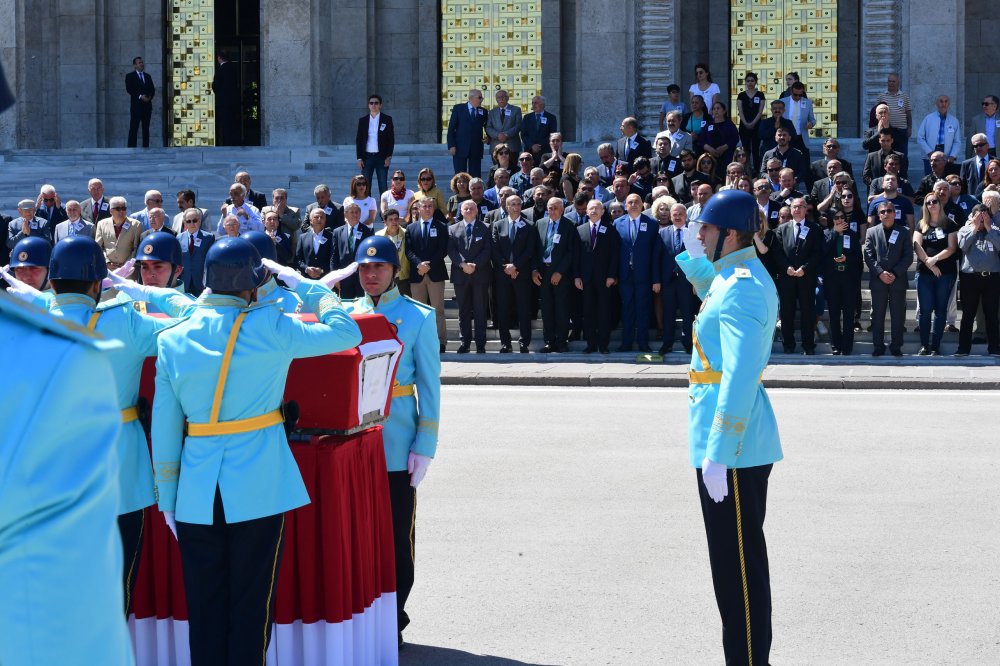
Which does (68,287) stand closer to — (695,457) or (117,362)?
(117,362)

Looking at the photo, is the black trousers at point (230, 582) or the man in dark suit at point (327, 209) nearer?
the black trousers at point (230, 582)

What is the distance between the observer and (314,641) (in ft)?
19.4

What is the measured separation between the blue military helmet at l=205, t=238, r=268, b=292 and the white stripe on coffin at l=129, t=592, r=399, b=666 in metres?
1.45

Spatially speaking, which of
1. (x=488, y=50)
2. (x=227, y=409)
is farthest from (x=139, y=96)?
(x=227, y=409)

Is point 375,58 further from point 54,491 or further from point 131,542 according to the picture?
point 54,491

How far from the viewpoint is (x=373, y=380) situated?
6.17 metres

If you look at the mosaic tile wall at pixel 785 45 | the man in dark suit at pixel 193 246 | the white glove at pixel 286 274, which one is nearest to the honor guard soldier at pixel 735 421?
the white glove at pixel 286 274

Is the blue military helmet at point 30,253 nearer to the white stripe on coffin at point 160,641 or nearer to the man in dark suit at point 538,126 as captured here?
the white stripe on coffin at point 160,641

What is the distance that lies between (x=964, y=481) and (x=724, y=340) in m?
5.70

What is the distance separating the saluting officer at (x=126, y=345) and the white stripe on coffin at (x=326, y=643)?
25.6 inches

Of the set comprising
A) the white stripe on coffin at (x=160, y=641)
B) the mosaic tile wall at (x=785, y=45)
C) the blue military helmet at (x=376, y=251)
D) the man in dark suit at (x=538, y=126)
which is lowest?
the white stripe on coffin at (x=160, y=641)

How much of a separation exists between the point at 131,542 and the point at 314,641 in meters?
0.84

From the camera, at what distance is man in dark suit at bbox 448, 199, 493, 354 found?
19797 millimetres

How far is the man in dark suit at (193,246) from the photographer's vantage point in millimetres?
19219
